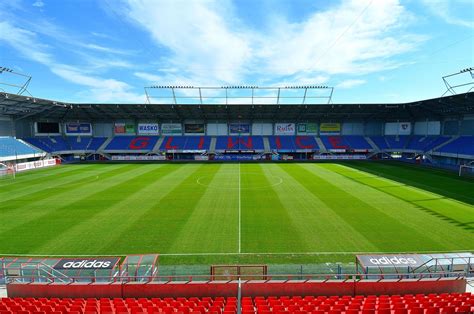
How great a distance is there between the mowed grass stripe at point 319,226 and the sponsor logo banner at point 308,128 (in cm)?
4473

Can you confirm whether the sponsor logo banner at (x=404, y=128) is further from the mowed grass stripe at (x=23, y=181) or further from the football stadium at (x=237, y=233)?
the mowed grass stripe at (x=23, y=181)

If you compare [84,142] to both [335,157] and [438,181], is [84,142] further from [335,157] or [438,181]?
[438,181]

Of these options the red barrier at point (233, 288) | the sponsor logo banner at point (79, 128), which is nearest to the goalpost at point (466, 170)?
the red barrier at point (233, 288)

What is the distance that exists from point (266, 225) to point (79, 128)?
65075 mm

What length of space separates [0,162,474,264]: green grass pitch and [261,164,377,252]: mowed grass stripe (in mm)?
A: 68

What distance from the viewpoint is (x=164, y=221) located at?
2042 centimetres

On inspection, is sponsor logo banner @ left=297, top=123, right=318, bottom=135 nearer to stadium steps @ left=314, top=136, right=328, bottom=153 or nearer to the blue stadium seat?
stadium steps @ left=314, top=136, right=328, bottom=153

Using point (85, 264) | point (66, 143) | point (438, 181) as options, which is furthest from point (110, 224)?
point (66, 143)

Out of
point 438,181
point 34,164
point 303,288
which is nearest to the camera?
point 303,288

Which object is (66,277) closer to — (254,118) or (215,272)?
(215,272)

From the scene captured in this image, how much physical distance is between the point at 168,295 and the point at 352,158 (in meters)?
60.6

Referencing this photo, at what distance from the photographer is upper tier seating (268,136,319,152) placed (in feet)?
214

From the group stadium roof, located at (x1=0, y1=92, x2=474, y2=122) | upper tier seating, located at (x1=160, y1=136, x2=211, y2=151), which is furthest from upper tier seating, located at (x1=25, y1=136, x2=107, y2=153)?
upper tier seating, located at (x1=160, y1=136, x2=211, y2=151)

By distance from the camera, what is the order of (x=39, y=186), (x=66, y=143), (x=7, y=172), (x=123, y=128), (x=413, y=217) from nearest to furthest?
(x=413, y=217) < (x=39, y=186) < (x=7, y=172) < (x=66, y=143) < (x=123, y=128)
